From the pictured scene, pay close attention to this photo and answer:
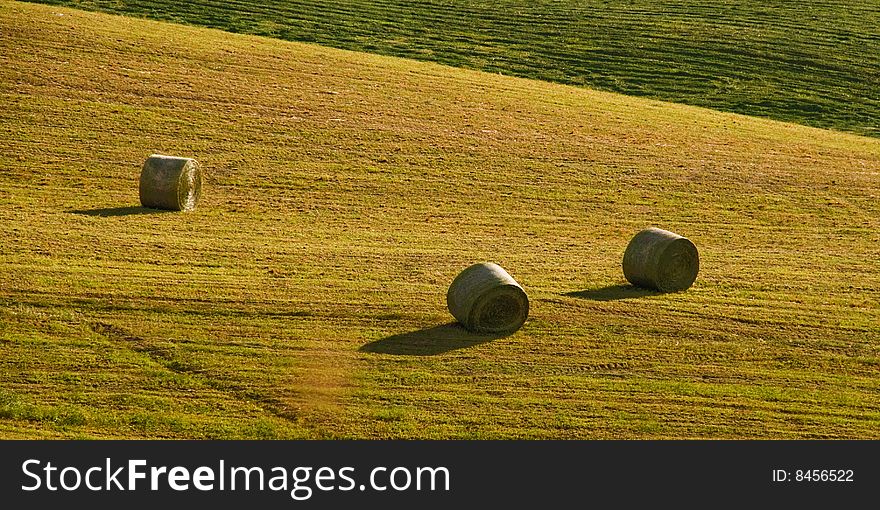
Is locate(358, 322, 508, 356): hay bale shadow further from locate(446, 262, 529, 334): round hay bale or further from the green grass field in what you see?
the green grass field

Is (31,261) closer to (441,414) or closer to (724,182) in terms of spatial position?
(441,414)

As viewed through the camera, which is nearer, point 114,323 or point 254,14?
point 114,323

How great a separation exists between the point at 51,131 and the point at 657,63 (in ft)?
88.8

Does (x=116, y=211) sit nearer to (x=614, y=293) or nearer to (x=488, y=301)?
(x=488, y=301)

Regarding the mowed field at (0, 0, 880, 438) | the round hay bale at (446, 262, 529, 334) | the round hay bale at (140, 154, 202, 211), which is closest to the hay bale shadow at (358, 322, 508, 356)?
the mowed field at (0, 0, 880, 438)

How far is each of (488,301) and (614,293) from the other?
13.0ft

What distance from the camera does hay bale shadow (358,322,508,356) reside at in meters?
20.2

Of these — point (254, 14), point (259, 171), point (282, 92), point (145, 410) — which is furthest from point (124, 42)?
point (145, 410)

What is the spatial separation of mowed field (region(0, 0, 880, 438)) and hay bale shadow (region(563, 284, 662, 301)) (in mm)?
116

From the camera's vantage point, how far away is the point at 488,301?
2119 centimetres

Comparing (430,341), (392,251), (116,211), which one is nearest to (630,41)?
(392,251)

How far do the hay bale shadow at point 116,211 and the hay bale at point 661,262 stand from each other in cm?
1133

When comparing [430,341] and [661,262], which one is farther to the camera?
[661,262]

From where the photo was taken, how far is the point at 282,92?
42.7m
